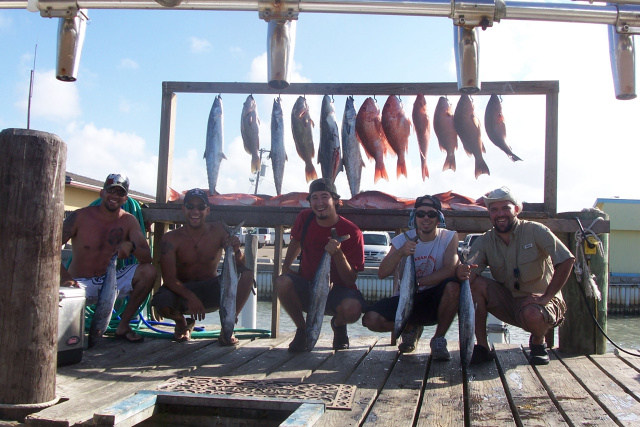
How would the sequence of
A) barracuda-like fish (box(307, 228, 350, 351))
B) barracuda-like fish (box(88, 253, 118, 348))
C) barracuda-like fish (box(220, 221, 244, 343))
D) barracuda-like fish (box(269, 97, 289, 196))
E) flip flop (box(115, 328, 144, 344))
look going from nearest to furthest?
1. barracuda-like fish (box(307, 228, 350, 351))
2. barracuda-like fish (box(88, 253, 118, 348))
3. barracuda-like fish (box(220, 221, 244, 343))
4. flip flop (box(115, 328, 144, 344))
5. barracuda-like fish (box(269, 97, 289, 196))

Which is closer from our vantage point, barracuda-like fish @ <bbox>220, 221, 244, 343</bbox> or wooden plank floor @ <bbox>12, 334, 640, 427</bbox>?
wooden plank floor @ <bbox>12, 334, 640, 427</bbox>

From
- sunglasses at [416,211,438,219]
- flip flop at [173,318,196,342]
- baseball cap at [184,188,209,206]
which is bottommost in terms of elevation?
flip flop at [173,318,196,342]

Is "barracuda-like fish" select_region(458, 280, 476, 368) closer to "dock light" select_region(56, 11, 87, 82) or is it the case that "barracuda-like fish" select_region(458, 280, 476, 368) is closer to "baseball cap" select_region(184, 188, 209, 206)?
"baseball cap" select_region(184, 188, 209, 206)

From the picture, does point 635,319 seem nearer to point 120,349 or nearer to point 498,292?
point 498,292

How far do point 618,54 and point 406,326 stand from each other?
7.89 ft

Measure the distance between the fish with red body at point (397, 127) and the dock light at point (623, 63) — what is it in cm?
248

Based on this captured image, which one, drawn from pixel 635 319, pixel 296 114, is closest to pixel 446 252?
pixel 296 114

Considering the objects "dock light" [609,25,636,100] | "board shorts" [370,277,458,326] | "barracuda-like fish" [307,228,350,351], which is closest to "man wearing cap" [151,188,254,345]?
"barracuda-like fish" [307,228,350,351]

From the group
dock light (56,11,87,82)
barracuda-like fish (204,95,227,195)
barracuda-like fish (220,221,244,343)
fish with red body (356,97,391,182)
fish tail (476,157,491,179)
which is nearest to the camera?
dock light (56,11,87,82)

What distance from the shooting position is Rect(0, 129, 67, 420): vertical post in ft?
9.23

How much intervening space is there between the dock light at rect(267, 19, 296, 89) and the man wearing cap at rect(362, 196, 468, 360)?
5.00 feet

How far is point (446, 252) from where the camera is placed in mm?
4371

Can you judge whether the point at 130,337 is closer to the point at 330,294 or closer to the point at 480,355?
the point at 330,294

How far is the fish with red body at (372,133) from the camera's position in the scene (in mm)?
5840
